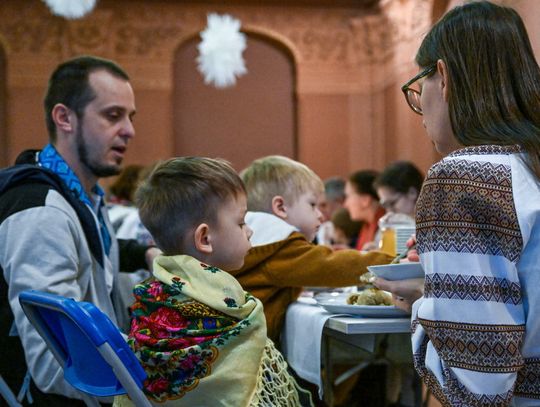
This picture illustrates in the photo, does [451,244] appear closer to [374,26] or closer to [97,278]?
[97,278]

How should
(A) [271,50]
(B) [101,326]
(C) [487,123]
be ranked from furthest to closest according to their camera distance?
(A) [271,50]
(B) [101,326]
(C) [487,123]

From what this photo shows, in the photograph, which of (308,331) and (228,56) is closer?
(308,331)

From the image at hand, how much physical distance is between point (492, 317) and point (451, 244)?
5.9 inches

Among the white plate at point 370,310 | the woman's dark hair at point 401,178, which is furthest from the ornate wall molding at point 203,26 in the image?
the white plate at point 370,310

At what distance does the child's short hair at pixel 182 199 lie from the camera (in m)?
2.15

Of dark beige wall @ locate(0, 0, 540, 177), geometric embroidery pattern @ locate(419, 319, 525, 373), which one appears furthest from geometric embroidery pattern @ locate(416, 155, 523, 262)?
dark beige wall @ locate(0, 0, 540, 177)

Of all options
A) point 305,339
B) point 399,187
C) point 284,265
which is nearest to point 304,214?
point 284,265

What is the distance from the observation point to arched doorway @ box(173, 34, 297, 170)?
972cm

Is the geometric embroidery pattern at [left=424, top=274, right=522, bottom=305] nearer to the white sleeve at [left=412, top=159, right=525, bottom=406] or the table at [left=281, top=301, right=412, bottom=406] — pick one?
the white sleeve at [left=412, top=159, right=525, bottom=406]

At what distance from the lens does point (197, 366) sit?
1940 millimetres

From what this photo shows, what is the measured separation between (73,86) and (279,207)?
3.02ft

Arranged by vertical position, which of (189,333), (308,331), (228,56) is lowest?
(308,331)

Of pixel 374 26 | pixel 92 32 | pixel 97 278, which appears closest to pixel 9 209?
pixel 97 278

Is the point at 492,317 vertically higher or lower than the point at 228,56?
lower
